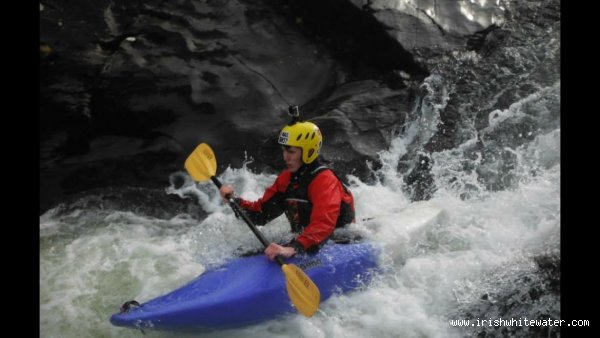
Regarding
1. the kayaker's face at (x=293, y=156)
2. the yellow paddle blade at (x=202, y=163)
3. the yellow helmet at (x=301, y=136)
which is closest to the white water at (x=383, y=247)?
the yellow paddle blade at (x=202, y=163)

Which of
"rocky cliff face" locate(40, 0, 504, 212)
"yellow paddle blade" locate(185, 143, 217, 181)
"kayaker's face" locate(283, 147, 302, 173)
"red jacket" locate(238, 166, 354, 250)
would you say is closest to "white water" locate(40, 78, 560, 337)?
"red jacket" locate(238, 166, 354, 250)

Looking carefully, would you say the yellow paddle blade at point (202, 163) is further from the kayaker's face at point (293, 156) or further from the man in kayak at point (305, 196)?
the kayaker's face at point (293, 156)

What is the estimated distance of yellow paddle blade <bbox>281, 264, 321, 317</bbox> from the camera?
13.1 ft

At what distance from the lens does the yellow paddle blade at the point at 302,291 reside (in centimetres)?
400

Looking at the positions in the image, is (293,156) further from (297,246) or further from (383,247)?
(383,247)

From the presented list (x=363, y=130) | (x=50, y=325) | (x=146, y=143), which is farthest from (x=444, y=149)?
(x=50, y=325)

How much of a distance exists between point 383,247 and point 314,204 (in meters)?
0.76

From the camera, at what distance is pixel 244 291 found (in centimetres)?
427

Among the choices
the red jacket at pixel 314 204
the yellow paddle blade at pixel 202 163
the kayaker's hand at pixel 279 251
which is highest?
the yellow paddle blade at pixel 202 163

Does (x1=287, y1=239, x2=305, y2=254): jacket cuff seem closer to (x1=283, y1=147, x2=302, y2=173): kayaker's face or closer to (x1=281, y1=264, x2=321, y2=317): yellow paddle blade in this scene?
(x1=281, y1=264, x2=321, y2=317): yellow paddle blade

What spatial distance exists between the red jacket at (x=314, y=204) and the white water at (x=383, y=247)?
0.34m

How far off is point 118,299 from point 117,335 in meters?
0.48

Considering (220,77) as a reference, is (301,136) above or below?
below

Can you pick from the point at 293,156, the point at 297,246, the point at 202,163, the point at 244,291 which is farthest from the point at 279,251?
the point at 202,163
